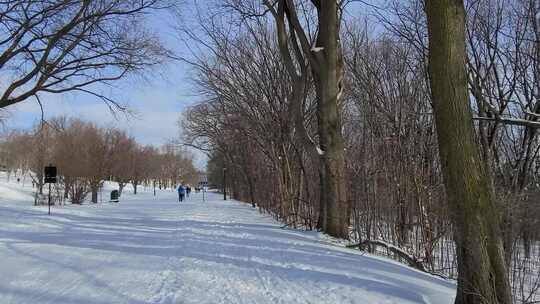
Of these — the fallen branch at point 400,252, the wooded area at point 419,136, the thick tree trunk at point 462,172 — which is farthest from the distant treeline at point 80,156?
the thick tree trunk at point 462,172

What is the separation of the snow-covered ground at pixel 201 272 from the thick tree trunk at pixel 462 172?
930mm

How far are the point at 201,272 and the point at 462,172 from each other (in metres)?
4.59

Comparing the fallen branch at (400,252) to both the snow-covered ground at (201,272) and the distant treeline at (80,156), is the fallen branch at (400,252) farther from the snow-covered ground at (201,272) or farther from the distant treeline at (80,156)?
the distant treeline at (80,156)

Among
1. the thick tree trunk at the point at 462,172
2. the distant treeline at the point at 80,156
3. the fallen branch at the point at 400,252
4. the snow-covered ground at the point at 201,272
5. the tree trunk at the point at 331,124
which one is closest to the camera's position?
the thick tree trunk at the point at 462,172

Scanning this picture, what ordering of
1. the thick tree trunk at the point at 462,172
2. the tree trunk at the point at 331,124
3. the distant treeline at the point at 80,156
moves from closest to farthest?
the thick tree trunk at the point at 462,172 → the tree trunk at the point at 331,124 → the distant treeline at the point at 80,156

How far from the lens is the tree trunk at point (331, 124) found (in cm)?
1400

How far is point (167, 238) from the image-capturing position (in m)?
13.6

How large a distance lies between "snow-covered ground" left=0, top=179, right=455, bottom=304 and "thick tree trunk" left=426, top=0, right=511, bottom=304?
930 mm

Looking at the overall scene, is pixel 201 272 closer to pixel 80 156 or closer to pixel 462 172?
pixel 462 172

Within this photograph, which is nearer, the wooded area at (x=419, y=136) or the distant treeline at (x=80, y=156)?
the wooded area at (x=419, y=136)

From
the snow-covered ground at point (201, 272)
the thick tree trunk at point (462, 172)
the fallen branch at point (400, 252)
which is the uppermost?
the thick tree trunk at point (462, 172)

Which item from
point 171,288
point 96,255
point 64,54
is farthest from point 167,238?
point 64,54

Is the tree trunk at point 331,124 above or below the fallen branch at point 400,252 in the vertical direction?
above

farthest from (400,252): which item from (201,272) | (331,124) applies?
(201,272)
